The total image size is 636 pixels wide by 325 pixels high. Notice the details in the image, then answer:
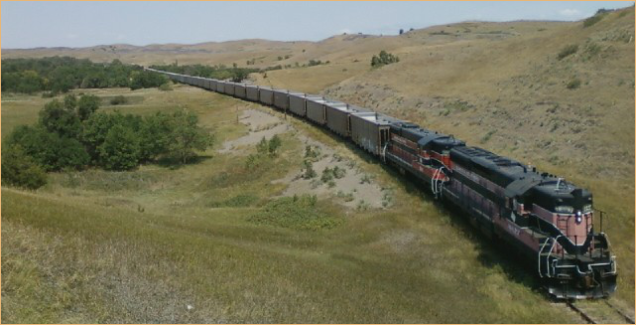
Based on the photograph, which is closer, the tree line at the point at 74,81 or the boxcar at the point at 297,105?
the boxcar at the point at 297,105

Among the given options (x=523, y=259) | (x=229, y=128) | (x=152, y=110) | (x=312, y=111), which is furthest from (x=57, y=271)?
(x=152, y=110)

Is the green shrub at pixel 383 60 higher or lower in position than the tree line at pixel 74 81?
→ higher

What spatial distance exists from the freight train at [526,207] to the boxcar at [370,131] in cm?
397

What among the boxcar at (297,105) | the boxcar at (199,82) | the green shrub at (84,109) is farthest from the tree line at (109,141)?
the boxcar at (199,82)

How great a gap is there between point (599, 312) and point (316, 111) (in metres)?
48.2

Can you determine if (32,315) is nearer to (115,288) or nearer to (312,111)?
(115,288)

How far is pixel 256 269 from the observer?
1941 centimetres

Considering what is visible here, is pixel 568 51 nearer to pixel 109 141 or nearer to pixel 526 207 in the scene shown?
pixel 109 141

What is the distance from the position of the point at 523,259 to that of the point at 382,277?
527 centimetres

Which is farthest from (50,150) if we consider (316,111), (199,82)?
(199,82)

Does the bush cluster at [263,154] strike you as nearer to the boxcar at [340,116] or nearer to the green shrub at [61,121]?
the boxcar at [340,116]

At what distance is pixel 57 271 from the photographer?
52.3 feet

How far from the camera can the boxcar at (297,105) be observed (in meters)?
70.8

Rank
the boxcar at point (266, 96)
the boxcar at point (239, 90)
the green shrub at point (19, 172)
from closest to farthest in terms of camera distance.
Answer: the green shrub at point (19, 172) < the boxcar at point (266, 96) < the boxcar at point (239, 90)
